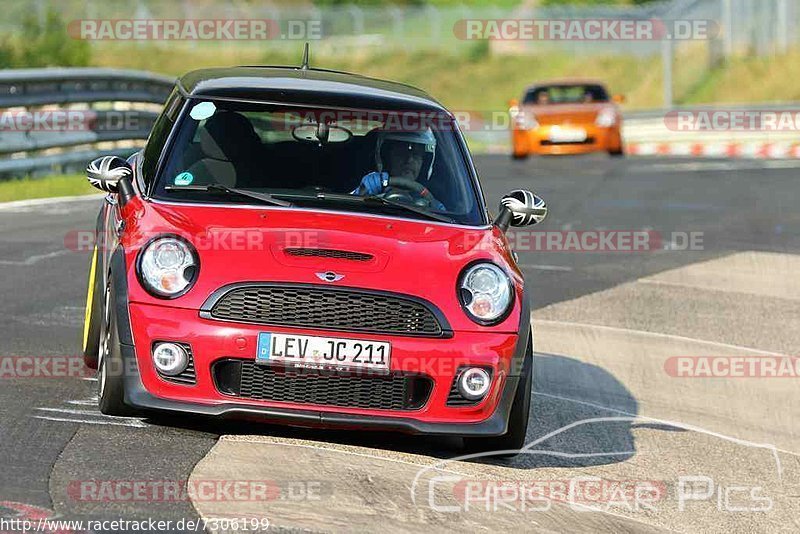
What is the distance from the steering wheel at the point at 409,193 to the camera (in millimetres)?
7527

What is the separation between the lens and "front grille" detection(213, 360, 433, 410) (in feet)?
21.3

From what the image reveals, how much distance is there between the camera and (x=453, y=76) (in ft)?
220

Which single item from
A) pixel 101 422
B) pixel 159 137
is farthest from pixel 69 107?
pixel 101 422

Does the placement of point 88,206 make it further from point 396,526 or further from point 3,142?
point 396,526

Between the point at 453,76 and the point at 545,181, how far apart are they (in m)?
44.2

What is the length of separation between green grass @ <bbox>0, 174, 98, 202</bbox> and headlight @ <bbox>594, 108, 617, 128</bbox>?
11.7 metres

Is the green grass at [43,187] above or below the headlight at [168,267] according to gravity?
above

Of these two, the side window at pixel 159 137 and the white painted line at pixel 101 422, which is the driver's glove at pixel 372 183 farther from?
the white painted line at pixel 101 422

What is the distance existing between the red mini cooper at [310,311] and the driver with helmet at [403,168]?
9 cm

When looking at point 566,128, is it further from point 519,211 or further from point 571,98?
point 519,211

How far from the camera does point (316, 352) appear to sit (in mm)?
6441

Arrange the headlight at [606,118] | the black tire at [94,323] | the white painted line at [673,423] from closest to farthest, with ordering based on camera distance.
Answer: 1. the black tire at [94,323]
2. the white painted line at [673,423]
3. the headlight at [606,118]

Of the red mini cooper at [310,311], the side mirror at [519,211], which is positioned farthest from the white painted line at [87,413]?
the side mirror at [519,211]

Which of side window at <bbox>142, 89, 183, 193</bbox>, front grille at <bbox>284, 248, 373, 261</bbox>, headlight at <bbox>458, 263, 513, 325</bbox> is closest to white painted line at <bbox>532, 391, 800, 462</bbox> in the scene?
headlight at <bbox>458, 263, 513, 325</bbox>
